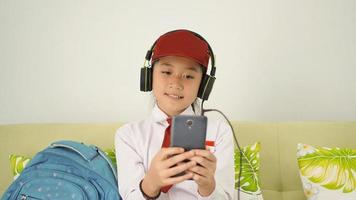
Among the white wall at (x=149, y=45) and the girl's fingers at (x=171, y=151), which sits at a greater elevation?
the white wall at (x=149, y=45)

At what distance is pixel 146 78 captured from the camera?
1052 mm

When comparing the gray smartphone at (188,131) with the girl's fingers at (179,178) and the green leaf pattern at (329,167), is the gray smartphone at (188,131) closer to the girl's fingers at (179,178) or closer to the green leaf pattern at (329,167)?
the girl's fingers at (179,178)

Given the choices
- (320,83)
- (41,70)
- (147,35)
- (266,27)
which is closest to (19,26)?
(41,70)

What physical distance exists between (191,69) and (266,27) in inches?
30.2

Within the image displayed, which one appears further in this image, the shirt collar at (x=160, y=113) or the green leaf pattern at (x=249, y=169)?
the green leaf pattern at (x=249, y=169)

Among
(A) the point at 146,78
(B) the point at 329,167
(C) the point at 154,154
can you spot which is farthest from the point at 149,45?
(B) the point at 329,167

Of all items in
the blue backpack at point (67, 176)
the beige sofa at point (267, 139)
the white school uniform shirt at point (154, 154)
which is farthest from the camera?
the beige sofa at point (267, 139)

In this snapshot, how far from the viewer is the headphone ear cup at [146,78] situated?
104 centimetres

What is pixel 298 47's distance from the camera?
5.36 ft

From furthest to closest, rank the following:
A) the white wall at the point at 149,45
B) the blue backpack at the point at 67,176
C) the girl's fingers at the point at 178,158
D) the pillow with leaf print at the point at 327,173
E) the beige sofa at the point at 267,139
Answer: the white wall at the point at 149,45 < the beige sofa at the point at 267,139 < the pillow with leaf print at the point at 327,173 < the blue backpack at the point at 67,176 < the girl's fingers at the point at 178,158

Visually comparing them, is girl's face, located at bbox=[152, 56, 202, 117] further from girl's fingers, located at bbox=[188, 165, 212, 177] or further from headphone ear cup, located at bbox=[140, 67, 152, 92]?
girl's fingers, located at bbox=[188, 165, 212, 177]

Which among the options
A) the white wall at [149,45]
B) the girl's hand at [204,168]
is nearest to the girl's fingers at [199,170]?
the girl's hand at [204,168]

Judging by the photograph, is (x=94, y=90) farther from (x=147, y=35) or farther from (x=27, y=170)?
(x=27, y=170)

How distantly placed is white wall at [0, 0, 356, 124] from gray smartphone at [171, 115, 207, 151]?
0.84m
